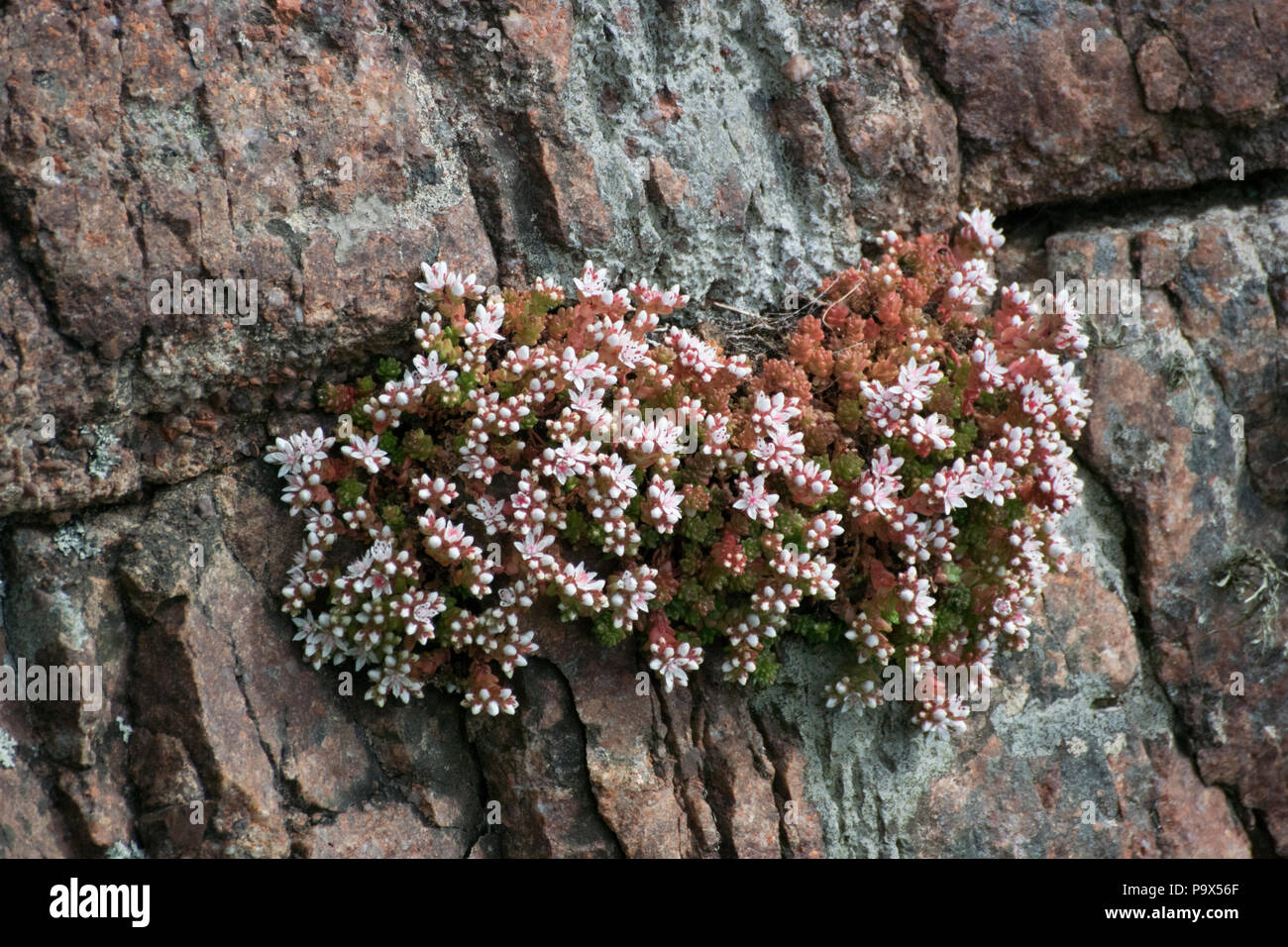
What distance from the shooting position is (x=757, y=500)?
233 inches

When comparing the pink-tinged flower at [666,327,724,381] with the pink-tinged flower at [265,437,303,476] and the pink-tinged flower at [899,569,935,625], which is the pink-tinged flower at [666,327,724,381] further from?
the pink-tinged flower at [265,437,303,476]

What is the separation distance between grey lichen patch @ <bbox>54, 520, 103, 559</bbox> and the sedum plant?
101cm

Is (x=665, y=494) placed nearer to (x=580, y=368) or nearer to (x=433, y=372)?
(x=580, y=368)

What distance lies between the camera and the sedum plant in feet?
18.9

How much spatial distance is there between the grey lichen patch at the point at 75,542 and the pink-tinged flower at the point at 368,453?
1.35 m

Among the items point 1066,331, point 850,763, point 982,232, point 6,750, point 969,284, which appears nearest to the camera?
point 6,750

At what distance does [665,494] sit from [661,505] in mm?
80

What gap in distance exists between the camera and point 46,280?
5.12m

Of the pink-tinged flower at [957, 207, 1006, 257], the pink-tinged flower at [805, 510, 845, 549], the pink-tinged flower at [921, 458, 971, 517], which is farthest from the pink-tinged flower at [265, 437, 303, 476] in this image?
the pink-tinged flower at [957, 207, 1006, 257]

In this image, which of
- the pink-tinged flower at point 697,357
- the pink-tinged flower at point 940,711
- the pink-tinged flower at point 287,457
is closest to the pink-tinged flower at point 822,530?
the pink-tinged flower at point 697,357

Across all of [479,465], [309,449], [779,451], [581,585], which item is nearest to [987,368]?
[779,451]

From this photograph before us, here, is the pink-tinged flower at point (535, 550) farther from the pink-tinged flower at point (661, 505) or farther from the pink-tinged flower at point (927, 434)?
the pink-tinged flower at point (927, 434)

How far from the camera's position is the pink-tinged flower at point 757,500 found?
232 inches

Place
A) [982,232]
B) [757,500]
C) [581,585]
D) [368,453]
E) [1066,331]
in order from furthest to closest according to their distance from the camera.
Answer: [982,232]
[1066,331]
[757,500]
[368,453]
[581,585]
